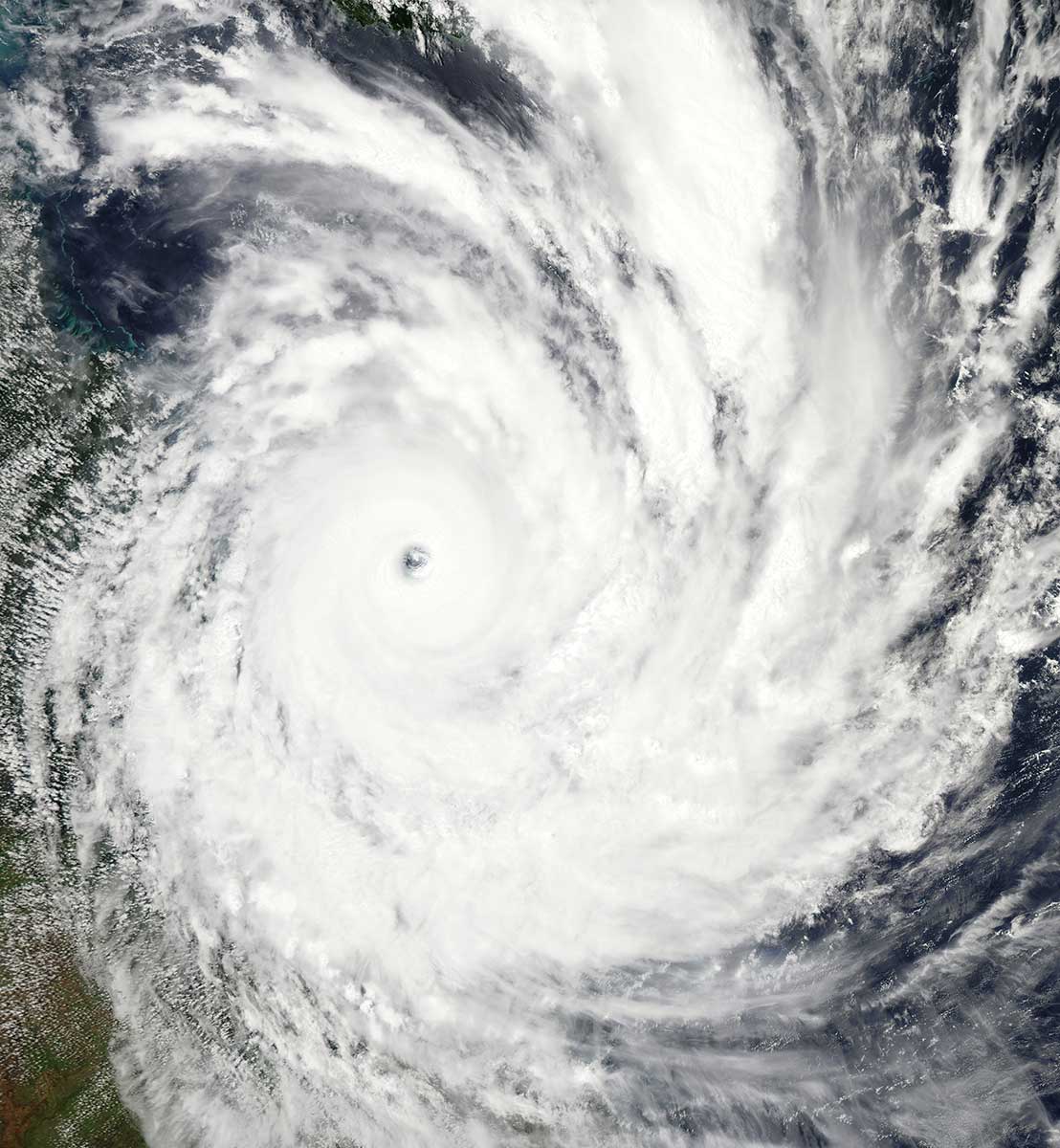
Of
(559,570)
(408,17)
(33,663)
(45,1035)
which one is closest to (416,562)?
(559,570)

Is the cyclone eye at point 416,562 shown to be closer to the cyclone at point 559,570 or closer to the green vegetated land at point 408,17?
the cyclone at point 559,570

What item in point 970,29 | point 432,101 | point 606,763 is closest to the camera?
point 970,29

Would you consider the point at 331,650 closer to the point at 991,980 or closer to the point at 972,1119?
the point at 991,980

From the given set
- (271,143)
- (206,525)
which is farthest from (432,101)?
(206,525)

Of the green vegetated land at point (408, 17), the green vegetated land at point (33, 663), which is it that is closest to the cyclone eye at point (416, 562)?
the green vegetated land at point (33, 663)

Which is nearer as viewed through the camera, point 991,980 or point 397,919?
point 991,980

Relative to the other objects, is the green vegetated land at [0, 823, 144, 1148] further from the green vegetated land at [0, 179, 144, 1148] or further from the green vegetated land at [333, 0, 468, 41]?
the green vegetated land at [333, 0, 468, 41]
